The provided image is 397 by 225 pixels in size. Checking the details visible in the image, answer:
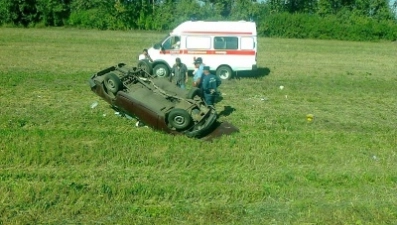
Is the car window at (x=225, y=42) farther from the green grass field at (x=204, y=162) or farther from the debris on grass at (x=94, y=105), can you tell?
the debris on grass at (x=94, y=105)

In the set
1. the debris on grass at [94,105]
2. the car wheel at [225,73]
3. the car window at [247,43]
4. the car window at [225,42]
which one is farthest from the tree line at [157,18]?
the debris on grass at [94,105]

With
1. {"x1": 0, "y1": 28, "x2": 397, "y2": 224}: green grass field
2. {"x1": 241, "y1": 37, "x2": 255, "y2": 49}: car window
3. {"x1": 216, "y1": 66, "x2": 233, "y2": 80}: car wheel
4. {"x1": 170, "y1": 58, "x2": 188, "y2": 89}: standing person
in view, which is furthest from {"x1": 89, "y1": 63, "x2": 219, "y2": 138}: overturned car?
{"x1": 241, "y1": 37, "x2": 255, "y2": 49}: car window

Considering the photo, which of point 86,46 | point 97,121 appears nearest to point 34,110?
point 97,121

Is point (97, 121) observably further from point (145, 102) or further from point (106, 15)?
point (106, 15)

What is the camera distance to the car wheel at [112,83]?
42.6 feet

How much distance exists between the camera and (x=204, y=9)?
56594 mm

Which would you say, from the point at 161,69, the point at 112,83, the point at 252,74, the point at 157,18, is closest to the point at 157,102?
the point at 112,83

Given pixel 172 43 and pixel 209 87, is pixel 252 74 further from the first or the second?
pixel 209 87

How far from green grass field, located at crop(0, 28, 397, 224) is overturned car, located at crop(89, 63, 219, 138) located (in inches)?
17.3

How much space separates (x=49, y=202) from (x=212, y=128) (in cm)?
518

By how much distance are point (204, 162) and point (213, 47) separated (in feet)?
37.9

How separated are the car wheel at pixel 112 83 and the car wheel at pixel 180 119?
1.90 metres

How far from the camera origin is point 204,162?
995 centimetres

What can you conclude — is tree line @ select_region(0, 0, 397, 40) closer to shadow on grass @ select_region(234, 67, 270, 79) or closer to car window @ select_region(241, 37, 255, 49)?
shadow on grass @ select_region(234, 67, 270, 79)
